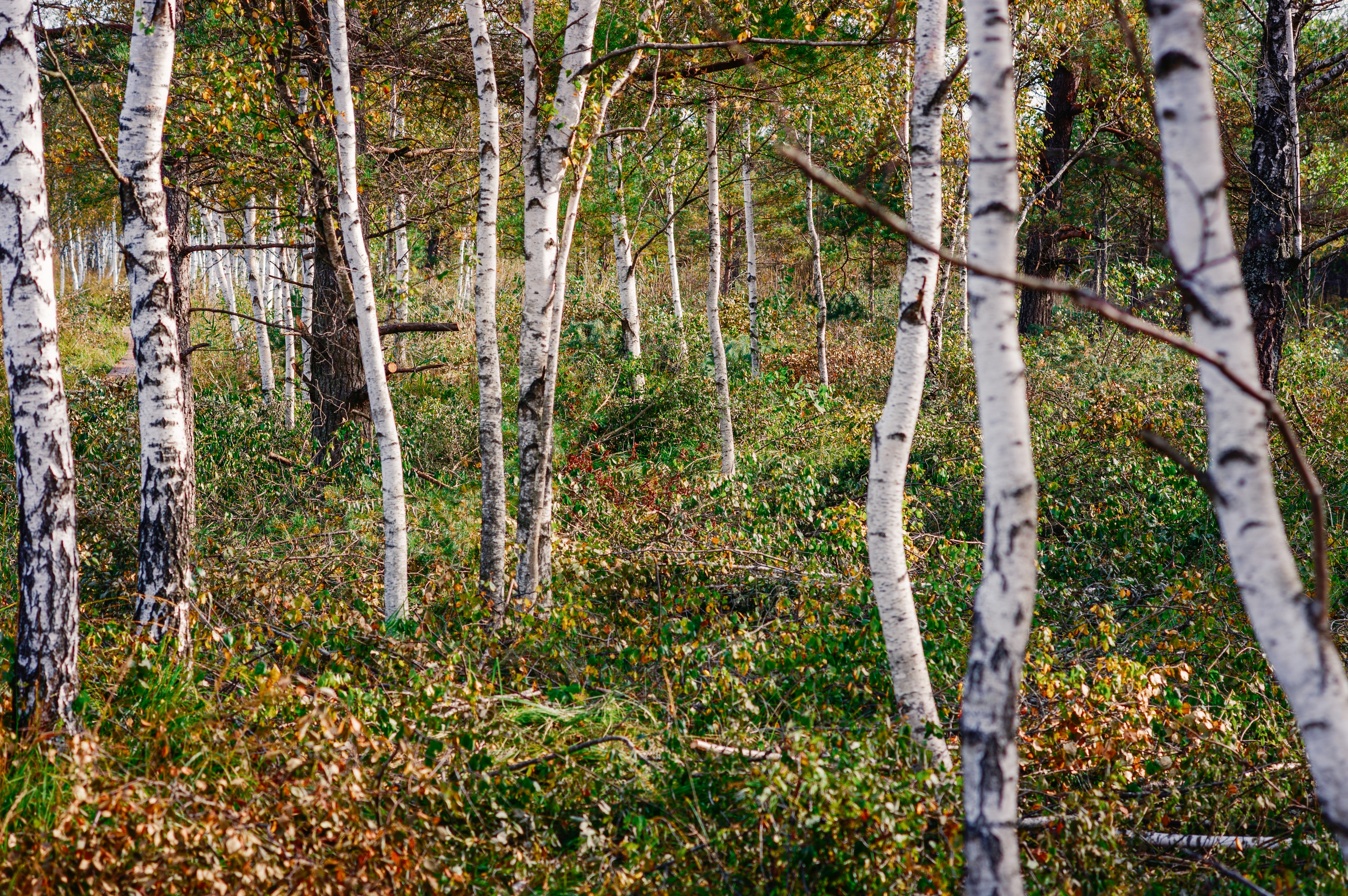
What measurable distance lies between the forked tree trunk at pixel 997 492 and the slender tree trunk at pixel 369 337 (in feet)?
12.9

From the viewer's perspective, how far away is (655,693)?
459cm

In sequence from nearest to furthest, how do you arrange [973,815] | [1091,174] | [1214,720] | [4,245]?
[973,815], [4,245], [1214,720], [1091,174]

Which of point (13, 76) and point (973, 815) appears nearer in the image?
point (973, 815)

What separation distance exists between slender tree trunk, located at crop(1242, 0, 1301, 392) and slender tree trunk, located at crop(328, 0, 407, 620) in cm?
732

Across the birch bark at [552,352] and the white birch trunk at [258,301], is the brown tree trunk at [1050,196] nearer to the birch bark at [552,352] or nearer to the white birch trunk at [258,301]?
the birch bark at [552,352]

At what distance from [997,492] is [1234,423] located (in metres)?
0.73

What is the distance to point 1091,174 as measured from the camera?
1755 cm

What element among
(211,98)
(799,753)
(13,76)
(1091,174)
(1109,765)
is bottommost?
(1109,765)

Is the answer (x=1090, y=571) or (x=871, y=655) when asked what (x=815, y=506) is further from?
(x=871, y=655)

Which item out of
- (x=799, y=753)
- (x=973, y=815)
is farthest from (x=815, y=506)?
(x=973, y=815)

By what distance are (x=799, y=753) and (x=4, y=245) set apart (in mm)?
3640

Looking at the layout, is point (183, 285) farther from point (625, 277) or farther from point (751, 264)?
point (751, 264)

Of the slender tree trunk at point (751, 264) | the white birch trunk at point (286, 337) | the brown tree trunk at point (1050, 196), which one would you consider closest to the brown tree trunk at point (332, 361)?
the white birch trunk at point (286, 337)

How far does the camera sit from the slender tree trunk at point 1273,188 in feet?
23.6
